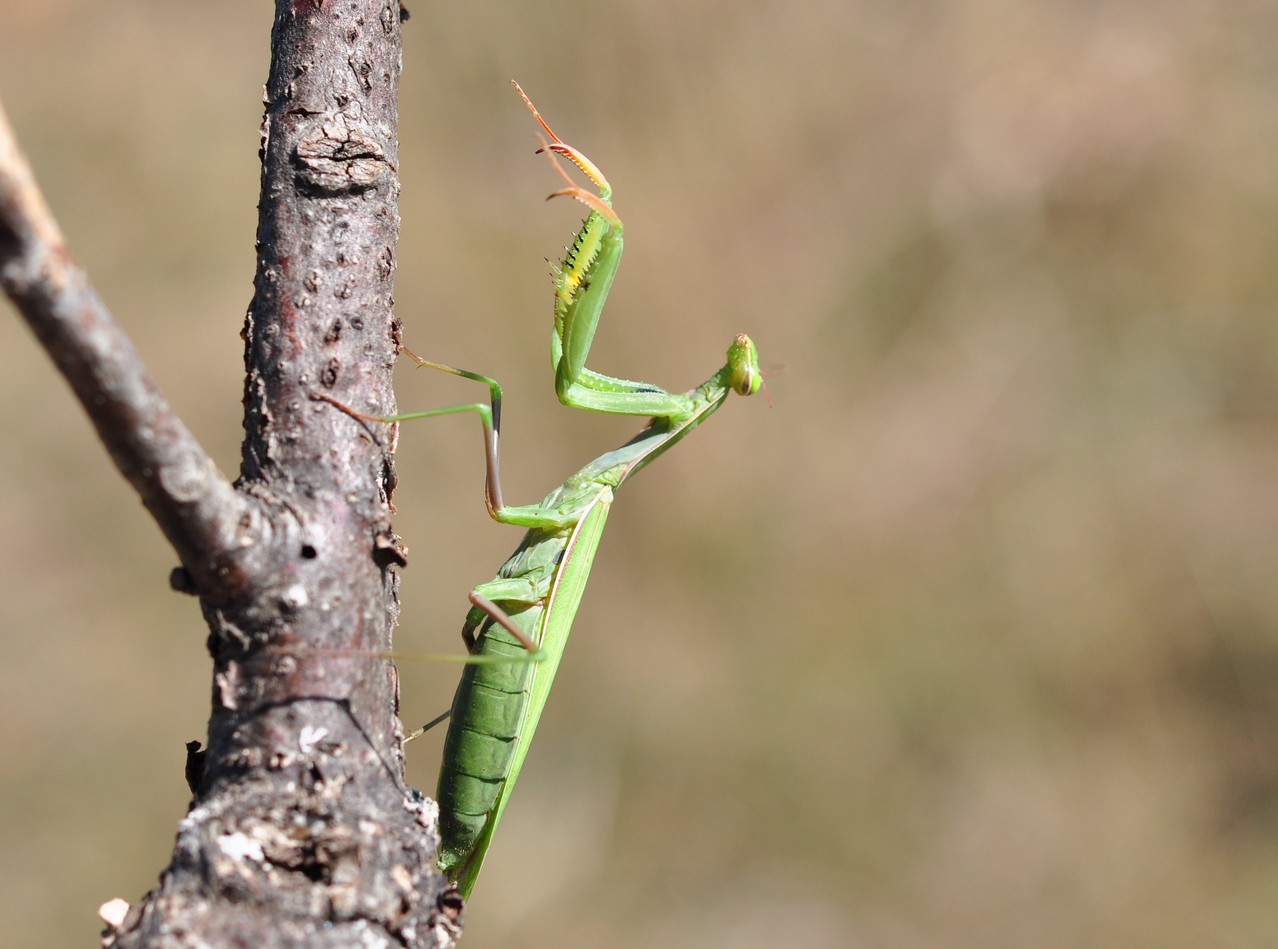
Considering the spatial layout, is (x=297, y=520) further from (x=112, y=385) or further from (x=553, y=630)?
(x=553, y=630)

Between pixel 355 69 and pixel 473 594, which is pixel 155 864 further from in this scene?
pixel 355 69

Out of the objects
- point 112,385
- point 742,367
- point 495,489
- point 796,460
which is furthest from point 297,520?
point 796,460

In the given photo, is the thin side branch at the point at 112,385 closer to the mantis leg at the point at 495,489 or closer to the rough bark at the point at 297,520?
the rough bark at the point at 297,520

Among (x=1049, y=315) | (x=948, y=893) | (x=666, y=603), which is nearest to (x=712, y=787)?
(x=666, y=603)

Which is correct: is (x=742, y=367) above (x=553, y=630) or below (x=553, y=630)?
above

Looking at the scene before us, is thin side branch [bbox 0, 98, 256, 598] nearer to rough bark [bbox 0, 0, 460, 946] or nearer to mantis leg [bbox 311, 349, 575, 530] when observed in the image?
rough bark [bbox 0, 0, 460, 946]

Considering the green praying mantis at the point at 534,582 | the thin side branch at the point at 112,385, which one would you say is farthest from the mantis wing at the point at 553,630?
the thin side branch at the point at 112,385
